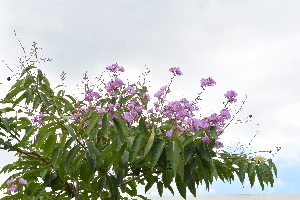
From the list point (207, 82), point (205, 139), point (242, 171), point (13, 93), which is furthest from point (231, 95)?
point (13, 93)

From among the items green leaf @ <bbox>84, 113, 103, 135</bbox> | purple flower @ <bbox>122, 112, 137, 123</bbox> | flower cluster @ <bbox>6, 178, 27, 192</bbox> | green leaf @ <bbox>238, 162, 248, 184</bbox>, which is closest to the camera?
green leaf @ <bbox>84, 113, 103, 135</bbox>

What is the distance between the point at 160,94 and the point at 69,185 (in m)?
1.24

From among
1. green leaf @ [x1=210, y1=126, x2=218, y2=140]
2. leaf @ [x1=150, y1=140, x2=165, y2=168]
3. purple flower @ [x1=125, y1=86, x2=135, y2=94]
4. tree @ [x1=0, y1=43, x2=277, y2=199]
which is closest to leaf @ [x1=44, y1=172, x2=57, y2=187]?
tree @ [x1=0, y1=43, x2=277, y2=199]

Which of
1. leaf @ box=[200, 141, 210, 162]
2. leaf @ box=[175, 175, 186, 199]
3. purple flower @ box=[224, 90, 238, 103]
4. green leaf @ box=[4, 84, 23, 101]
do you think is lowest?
leaf @ box=[175, 175, 186, 199]

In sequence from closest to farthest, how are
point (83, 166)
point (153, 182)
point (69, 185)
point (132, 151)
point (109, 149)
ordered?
point (132, 151) < point (109, 149) < point (83, 166) < point (153, 182) < point (69, 185)

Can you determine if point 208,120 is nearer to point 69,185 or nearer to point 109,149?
point 109,149

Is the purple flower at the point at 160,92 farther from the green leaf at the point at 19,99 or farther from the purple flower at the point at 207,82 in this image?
the green leaf at the point at 19,99

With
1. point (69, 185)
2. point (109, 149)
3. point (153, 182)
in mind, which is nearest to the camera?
point (109, 149)

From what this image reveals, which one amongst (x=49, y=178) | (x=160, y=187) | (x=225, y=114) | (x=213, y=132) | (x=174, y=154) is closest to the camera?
(x=174, y=154)

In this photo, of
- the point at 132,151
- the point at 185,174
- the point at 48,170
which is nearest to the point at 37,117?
the point at 48,170

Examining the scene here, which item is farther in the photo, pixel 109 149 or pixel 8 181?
pixel 8 181

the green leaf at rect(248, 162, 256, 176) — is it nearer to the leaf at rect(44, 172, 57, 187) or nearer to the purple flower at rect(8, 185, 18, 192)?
the leaf at rect(44, 172, 57, 187)

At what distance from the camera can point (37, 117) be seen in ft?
10.2

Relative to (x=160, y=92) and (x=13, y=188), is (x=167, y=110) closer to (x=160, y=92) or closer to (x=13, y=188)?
(x=160, y=92)
